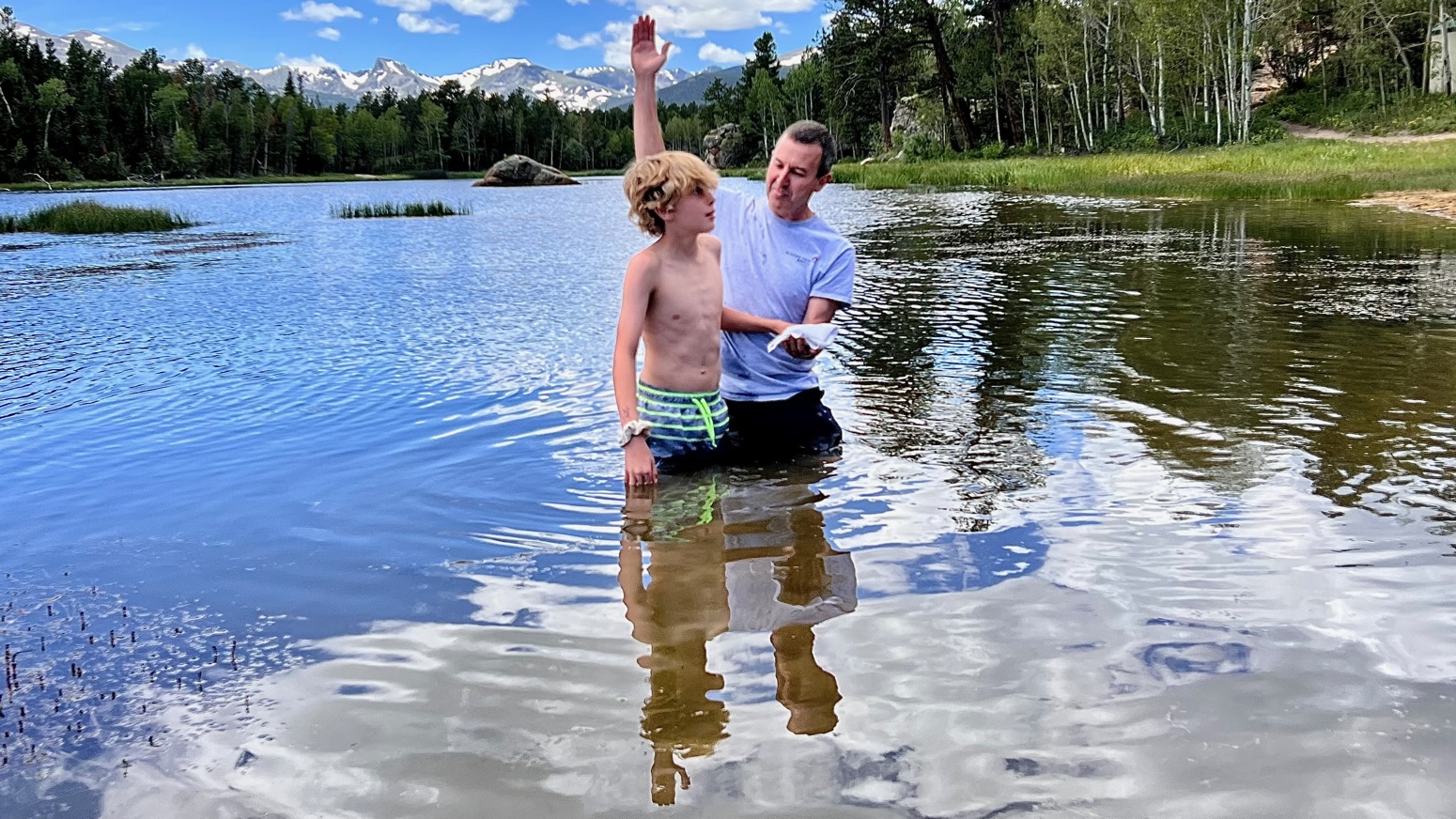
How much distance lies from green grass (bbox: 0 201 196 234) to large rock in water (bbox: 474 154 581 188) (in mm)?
57357

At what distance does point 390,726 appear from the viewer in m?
3.44

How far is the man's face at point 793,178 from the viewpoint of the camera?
5297mm

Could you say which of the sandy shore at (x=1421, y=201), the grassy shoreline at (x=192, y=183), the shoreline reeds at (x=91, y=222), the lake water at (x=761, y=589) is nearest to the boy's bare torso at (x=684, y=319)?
the lake water at (x=761, y=589)

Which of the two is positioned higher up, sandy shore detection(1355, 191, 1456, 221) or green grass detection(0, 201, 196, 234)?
green grass detection(0, 201, 196, 234)

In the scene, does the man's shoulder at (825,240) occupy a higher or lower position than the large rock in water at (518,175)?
lower

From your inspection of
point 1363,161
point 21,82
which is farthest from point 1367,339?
point 21,82

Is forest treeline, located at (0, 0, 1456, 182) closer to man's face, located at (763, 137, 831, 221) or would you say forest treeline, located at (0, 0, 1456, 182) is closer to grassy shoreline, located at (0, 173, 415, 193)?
grassy shoreline, located at (0, 173, 415, 193)

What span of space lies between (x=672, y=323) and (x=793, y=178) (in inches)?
38.8

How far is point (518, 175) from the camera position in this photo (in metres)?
94.1

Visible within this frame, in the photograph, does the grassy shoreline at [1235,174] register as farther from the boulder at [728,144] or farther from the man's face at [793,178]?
the boulder at [728,144]

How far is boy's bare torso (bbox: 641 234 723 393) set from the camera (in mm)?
5102

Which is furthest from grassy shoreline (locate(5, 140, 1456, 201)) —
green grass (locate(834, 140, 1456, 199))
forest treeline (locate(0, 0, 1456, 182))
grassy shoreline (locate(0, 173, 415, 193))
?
grassy shoreline (locate(0, 173, 415, 193))

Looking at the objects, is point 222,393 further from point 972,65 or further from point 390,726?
point 972,65

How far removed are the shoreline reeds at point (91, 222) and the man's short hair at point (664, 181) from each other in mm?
36130
